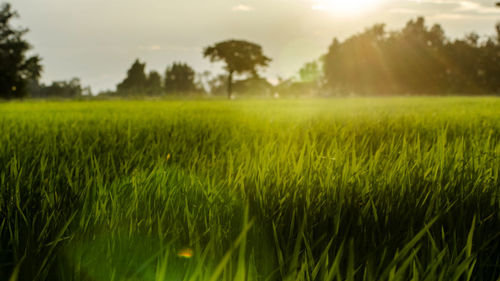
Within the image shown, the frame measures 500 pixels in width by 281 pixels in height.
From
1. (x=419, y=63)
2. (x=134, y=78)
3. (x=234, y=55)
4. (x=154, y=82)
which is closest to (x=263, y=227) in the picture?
(x=234, y=55)

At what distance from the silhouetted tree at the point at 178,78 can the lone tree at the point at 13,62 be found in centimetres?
3910

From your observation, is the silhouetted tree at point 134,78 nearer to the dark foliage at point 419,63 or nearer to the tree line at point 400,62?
the tree line at point 400,62

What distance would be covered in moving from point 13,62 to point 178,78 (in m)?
44.0

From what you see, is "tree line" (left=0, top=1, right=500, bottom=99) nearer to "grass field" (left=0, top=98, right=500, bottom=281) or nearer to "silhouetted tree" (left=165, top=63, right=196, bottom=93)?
"silhouetted tree" (left=165, top=63, right=196, bottom=93)

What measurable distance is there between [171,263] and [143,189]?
0.47m

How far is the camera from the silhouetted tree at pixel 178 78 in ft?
280

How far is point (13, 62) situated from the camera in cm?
4316

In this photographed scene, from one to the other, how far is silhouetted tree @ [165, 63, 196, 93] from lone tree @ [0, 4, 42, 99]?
39.1m

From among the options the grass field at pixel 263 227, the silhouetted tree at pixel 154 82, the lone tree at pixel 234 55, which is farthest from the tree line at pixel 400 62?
the grass field at pixel 263 227

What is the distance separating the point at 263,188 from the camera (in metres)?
1.34

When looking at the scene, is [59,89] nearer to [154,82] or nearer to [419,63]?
[154,82]

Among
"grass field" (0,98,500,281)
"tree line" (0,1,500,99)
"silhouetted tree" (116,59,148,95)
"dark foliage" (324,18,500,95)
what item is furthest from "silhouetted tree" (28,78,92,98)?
"grass field" (0,98,500,281)

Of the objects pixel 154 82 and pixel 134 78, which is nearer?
pixel 134 78

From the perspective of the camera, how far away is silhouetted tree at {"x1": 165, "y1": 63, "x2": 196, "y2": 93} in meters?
85.4
